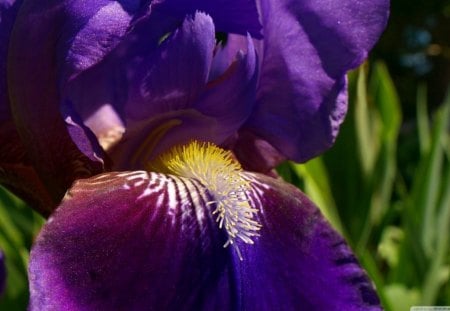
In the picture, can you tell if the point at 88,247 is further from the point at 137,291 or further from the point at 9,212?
the point at 9,212

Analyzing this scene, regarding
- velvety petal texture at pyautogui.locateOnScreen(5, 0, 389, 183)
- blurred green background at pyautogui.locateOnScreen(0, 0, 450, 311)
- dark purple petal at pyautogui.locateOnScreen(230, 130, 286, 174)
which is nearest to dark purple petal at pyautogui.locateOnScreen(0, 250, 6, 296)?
blurred green background at pyautogui.locateOnScreen(0, 0, 450, 311)

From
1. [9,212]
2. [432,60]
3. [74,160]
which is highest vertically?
[74,160]

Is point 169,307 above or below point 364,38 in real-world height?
below

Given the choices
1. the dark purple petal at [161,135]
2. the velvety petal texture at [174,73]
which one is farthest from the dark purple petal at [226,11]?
the dark purple petal at [161,135]

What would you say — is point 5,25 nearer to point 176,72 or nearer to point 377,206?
point 176,72

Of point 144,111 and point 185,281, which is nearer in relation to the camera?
point 185,281

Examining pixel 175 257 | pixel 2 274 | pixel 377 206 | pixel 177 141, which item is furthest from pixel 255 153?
pixel 377 206

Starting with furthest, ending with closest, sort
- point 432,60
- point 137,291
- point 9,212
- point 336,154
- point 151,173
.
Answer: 1. point 432,60
2. point 336,154
3. point 9,212
4. point 151,173
5. point 137,291

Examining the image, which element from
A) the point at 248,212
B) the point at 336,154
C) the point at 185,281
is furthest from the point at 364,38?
the point at 336,154
